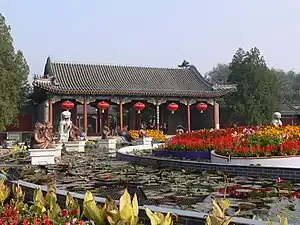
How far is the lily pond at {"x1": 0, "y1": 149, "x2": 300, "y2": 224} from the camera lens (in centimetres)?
475

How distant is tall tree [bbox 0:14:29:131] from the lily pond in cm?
1646

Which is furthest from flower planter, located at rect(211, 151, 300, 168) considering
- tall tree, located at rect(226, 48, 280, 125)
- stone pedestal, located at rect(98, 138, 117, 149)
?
tall tree, located at rect(226, 48, 280, 125)

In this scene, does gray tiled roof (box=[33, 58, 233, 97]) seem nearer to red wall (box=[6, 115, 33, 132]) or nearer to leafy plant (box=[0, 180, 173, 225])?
red wall (box=[6, 115, 33, 132])

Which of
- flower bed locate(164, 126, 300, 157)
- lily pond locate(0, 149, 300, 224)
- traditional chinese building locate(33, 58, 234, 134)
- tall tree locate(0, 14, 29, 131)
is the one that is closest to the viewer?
lily pond locate(0, 149, 300, 224)

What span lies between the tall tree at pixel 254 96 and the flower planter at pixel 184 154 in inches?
817

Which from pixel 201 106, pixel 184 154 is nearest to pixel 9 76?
pixel 201 106

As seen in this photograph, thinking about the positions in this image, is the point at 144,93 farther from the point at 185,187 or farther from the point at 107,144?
the point at 185,187

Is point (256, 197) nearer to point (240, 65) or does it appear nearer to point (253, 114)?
point (253, 114)

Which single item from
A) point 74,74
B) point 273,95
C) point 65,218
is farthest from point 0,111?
point 65,218

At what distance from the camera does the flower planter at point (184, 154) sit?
35.4 feet

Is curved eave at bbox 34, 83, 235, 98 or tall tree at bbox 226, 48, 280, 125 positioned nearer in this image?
curved eave at bbox 34, 83, 235, 98

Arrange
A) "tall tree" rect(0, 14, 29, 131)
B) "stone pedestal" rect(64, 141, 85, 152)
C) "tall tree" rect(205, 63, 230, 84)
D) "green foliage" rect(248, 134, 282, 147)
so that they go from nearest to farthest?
"green foliage" rect(248, 134, 282, 147) → "stone pedestal" rect(64, 141, 85, 152) → "tall tree" rect(0, 14, 29, 131) → "tall tree" rect(205, 63, 230, 84)

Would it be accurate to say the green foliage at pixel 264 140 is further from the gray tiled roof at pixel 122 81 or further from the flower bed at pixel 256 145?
the gray tiled roof at pixel 122 81

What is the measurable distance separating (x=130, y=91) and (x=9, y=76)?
750cm
